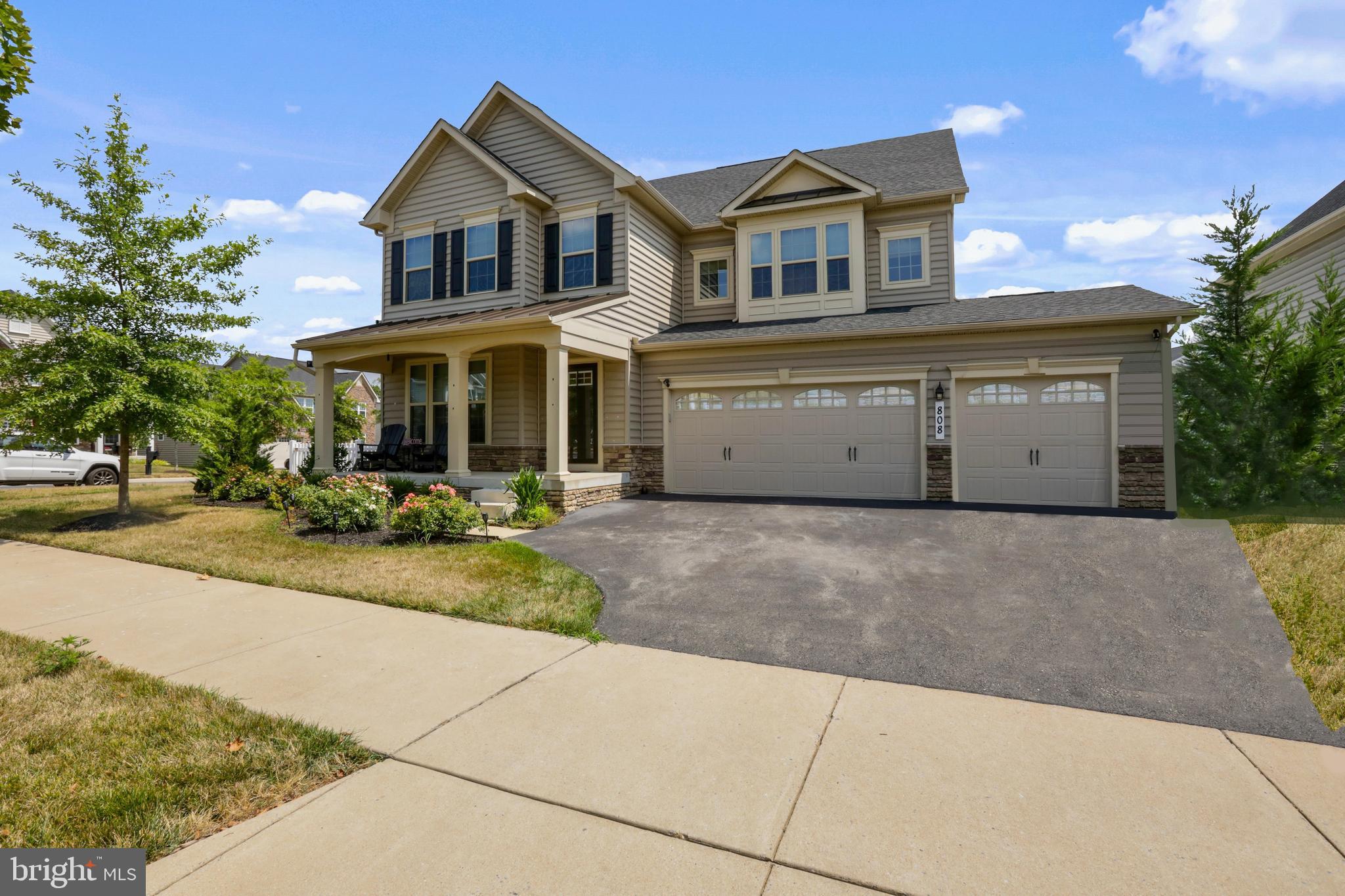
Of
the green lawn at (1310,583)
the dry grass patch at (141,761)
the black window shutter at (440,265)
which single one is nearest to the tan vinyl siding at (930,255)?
the green lawn at (1310,583)

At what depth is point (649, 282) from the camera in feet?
48.1

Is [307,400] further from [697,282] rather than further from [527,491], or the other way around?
[527,491]

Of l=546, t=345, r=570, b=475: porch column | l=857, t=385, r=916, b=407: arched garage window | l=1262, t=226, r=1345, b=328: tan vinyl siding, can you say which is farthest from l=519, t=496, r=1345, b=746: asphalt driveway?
l=1262, t=226, r=1345, b=328: tan vinyl siding

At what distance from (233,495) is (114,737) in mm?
11121

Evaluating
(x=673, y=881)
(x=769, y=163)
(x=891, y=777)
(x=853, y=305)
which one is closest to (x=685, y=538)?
(x=891, y=777)

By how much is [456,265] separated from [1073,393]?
13312 mm

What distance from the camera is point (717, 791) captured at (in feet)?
9.82

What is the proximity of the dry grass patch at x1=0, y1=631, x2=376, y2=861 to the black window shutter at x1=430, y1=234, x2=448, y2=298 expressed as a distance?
12.4 metres

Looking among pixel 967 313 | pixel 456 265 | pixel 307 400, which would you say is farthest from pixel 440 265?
pixel 307 400

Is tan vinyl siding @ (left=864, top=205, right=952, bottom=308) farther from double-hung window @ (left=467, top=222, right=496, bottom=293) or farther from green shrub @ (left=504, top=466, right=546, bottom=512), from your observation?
green shrub @ (left=504, top=466, right=546, bottom=512)

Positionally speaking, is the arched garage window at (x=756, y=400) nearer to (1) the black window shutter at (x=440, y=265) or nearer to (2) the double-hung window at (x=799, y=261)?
(2) the double-hung window at (x=799, y=261)

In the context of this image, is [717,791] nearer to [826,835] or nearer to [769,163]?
[826,835]

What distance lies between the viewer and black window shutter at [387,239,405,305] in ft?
52.2

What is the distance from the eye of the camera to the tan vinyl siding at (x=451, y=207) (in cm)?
1449
